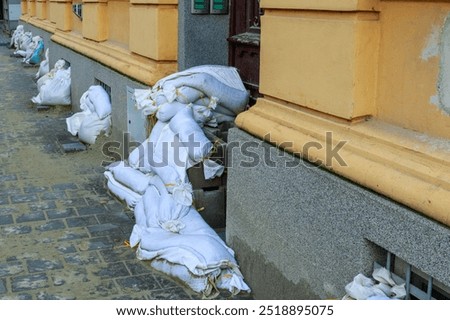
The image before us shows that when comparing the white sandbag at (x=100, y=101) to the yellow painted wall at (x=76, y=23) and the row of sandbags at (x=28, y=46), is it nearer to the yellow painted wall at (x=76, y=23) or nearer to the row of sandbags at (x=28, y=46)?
the yellow painted wall at (x=76, y=23)

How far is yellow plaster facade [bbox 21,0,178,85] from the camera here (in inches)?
273

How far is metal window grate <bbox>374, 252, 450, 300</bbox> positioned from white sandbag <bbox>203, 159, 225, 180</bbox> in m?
2.33

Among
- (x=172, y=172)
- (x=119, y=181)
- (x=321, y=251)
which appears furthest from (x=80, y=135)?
(x=321, y=251)

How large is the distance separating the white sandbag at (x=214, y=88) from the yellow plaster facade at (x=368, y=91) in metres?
1.41

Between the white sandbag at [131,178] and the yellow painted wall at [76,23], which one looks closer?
the white sandbag at [131,178]

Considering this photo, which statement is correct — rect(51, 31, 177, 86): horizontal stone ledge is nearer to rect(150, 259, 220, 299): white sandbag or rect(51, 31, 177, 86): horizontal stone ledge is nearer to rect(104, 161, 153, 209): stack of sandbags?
rect(104, 161, 153, 209): stack of sandbags

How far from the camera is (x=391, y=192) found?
3189 mm

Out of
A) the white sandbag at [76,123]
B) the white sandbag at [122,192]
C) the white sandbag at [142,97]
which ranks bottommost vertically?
the white sandbag at [122,192]

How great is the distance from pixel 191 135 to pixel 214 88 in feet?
1.82

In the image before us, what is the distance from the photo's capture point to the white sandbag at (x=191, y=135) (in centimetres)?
545

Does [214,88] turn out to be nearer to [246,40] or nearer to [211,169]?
[246,40]

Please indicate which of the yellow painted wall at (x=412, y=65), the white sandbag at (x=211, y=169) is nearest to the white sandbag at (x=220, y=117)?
the white sandbag at (x=211, y=169)

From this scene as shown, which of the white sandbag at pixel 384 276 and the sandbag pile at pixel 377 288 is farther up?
the white sandbag at pixel 384 276

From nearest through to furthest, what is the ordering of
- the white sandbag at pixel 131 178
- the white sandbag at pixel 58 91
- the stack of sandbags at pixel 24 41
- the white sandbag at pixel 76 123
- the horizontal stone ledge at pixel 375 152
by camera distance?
the horizontal stone ledge at pixel 375 152 → the white sandbag at pixel 131 178 → the white sandbag at pixel 76 123 → the white sandbag at pixel 58 91 → the stack of sandbags at pixel 24 41
